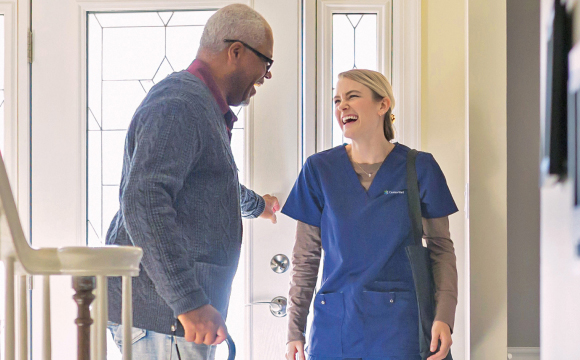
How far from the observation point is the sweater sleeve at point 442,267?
5.06ft

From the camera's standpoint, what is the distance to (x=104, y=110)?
202cm

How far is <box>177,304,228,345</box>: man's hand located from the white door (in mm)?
782

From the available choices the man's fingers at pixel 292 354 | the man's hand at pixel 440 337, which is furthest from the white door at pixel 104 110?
the man's hand at pixel 440 337

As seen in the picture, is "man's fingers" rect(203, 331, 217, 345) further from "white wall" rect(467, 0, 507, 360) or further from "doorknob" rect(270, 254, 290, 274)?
"white wall" rect(467, 0, 507, 360)

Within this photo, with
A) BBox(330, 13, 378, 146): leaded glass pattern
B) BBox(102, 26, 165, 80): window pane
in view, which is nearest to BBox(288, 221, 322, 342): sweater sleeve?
BBox(330, 13, 378, 146): leaded glass pattern

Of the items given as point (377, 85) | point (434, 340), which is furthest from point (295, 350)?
point (377, 85)

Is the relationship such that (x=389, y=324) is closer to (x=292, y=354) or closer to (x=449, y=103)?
(x=292, y=354)

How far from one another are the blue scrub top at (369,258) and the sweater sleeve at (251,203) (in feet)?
0.65

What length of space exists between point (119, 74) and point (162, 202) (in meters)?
0.99

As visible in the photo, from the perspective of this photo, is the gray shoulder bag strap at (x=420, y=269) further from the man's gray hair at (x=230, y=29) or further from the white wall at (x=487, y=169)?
the man's gray hair at (x=230, y=29)

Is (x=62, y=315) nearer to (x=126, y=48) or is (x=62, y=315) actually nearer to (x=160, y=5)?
(x=126, y=48)

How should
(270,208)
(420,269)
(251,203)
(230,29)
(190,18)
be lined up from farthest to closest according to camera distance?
(190,18)
(270,208)
(251,203)
(420,269)
(230,29)

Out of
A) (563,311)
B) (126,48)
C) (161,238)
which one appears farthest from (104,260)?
(126,48)

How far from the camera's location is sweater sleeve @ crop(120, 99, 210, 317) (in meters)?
1.16
